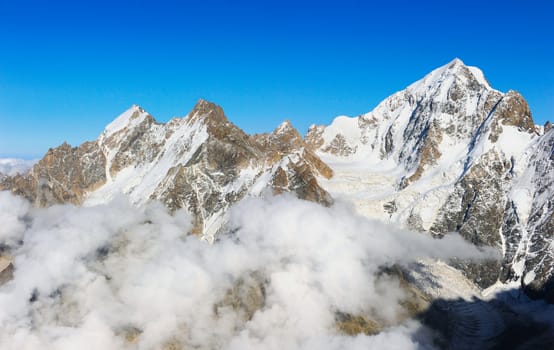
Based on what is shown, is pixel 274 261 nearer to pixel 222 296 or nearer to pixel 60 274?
pixel 222 296

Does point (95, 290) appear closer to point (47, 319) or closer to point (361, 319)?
point (47, 319)

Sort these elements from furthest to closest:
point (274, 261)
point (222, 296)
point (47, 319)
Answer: point (274, 261), point (222, 296), point (47, 319)

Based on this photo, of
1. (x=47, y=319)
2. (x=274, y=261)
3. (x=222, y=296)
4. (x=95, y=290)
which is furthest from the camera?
(x=274, y=261)

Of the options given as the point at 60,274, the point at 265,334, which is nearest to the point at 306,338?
the point at 265,334

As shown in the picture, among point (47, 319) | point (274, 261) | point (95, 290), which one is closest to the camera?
point (47, 319)

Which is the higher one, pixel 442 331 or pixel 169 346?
pixel 442 331

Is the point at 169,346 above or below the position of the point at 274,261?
below

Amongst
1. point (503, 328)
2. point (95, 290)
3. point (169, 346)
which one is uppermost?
point (503, 328)

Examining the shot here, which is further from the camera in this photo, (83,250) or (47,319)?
(83,250)

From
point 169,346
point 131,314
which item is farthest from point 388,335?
point 131,314
